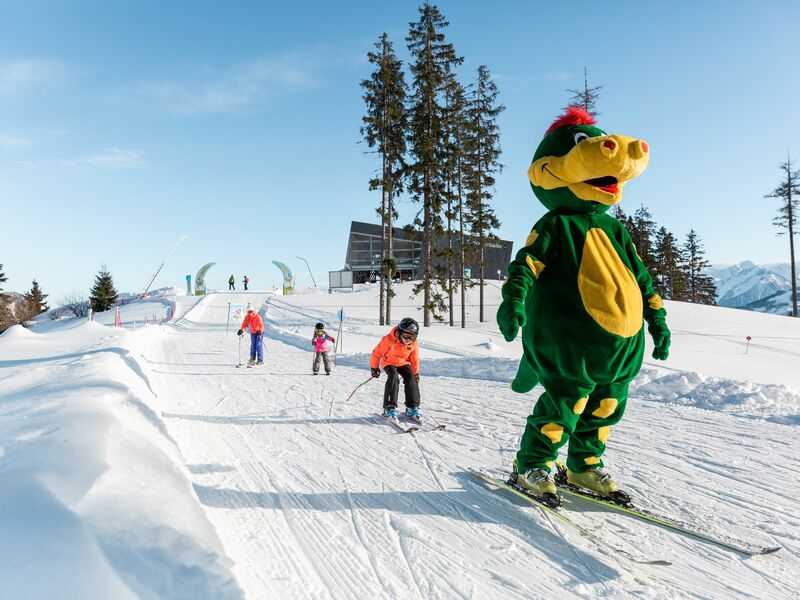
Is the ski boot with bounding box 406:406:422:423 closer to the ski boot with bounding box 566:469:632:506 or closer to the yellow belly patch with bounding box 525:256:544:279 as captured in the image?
the ski boot with bounding box 566:469:632:506

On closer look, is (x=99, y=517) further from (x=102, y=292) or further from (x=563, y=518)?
(x=102, y=292)

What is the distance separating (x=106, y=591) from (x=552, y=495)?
262 centimetres

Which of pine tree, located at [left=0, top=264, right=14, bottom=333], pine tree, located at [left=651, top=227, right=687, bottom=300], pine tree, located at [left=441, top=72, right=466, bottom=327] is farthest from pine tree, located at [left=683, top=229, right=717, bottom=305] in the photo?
pine tree, located at [left=0, top=264, right=14, bottom=333]

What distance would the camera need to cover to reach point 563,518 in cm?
326

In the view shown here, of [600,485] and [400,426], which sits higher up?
[600,485]

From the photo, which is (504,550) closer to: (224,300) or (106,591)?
(106,591)

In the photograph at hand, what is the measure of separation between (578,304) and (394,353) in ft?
12.0

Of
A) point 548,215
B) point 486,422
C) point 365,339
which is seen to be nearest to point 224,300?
point 365,339

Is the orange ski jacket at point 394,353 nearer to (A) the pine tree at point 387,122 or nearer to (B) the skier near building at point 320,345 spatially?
(B) the skier near building at point 320,345

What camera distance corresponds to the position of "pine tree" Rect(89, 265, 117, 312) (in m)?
48.0

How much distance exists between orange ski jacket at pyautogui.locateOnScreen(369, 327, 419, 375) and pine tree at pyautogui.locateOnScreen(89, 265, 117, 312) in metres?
49.9

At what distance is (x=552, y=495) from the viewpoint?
3395mm

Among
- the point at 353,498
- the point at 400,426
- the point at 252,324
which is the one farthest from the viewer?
the point at 252,324

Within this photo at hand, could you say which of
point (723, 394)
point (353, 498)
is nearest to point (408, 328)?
point (353, 498)
